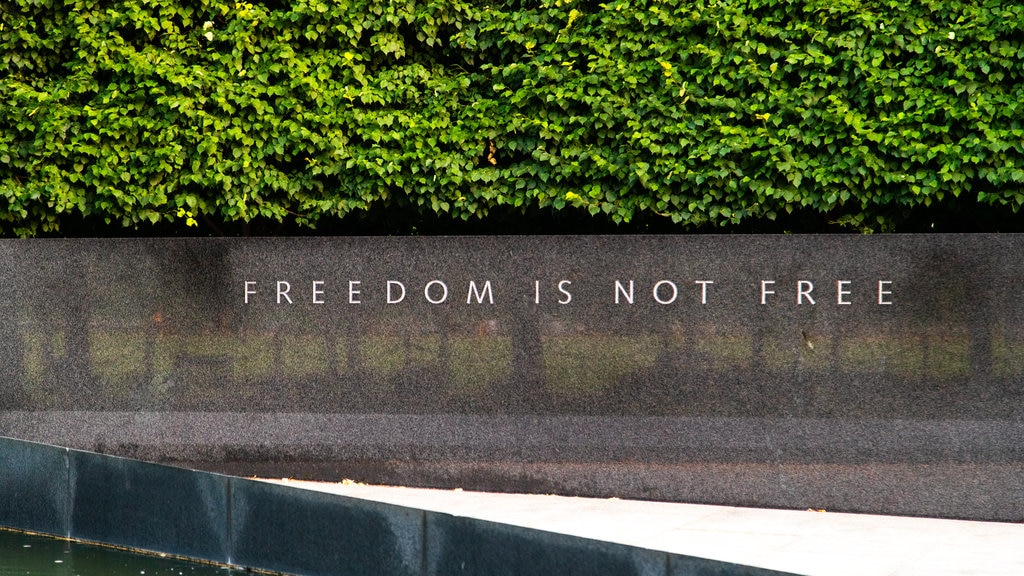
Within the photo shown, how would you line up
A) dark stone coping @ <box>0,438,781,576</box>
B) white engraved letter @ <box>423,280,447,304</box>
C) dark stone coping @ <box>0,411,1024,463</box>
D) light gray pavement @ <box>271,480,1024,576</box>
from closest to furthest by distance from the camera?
dark stone coping @ <box>0,438,781,576</box> → light gray pavement @ <box>271,480,1024,576</box> → dark stone coping @ <box>0,411,1024,463</box> → white engraved letter @ <box>423,280,447,304</box>

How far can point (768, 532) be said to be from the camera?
759 centimetres

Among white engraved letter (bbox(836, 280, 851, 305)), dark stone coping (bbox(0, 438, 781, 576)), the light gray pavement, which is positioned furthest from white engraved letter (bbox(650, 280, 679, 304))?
dark stone coping (bbox(0, 438, 781, 576))

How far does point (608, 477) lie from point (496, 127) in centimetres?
297

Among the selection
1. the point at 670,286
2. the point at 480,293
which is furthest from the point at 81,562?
the point at 670,286

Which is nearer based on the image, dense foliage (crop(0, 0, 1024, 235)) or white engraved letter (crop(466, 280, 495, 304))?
dense foliage (crop(0, 0, 1024, 235))

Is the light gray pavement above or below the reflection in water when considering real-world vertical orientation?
above

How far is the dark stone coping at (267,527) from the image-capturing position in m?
5.71

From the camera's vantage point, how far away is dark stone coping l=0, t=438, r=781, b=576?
5.71 meters

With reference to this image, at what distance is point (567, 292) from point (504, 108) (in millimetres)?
1608

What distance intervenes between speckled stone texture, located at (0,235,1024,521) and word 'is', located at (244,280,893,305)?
0.02 meters

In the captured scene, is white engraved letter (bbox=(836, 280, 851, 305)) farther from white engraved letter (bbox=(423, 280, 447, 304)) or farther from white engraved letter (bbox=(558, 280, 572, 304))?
white engraved letter (bbox=(423, 280, 447, 304))

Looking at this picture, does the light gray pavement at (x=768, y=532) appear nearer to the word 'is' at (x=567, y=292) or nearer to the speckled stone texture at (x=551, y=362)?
the speckled stone texture at (x=551, y=362)

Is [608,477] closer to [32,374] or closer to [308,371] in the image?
[308,371]

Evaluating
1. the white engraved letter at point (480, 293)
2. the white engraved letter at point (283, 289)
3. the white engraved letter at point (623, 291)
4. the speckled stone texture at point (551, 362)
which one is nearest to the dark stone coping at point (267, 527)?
the speckled stone texture at point (551, 362)
